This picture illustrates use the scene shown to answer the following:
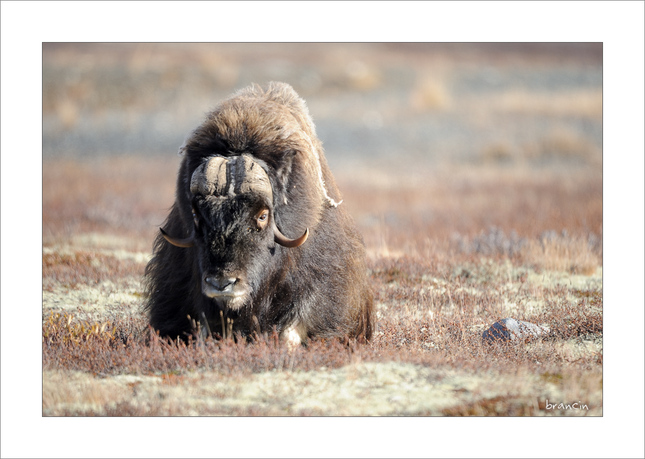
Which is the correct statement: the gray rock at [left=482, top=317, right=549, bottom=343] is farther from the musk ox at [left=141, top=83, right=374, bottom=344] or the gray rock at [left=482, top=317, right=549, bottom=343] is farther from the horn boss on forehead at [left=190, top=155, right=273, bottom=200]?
the horn boss on forehead at [left=190, top=155, right=273, bottom=200]

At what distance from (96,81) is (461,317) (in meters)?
9.11

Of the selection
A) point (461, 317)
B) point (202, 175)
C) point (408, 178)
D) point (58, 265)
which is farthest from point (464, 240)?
point (408, 178)

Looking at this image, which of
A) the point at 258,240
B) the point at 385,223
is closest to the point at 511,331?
the point at 258,240

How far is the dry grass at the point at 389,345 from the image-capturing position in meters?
4.02

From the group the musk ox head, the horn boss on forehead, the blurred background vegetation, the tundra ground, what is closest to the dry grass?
the tundra ground

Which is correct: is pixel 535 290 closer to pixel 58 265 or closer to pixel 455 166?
pixel 58 265

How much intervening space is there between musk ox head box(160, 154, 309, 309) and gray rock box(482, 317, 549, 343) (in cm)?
155

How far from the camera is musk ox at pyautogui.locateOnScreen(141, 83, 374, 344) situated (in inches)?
160

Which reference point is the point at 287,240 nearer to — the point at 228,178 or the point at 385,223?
the point at 228,178

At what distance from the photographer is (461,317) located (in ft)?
17.9

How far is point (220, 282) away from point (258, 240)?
34 cm

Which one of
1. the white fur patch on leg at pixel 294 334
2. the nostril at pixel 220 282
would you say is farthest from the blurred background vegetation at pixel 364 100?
the nostril at pixel 220 282

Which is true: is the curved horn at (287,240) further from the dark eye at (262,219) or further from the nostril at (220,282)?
the nostril at (220,282)

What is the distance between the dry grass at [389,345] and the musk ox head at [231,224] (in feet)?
1.59
